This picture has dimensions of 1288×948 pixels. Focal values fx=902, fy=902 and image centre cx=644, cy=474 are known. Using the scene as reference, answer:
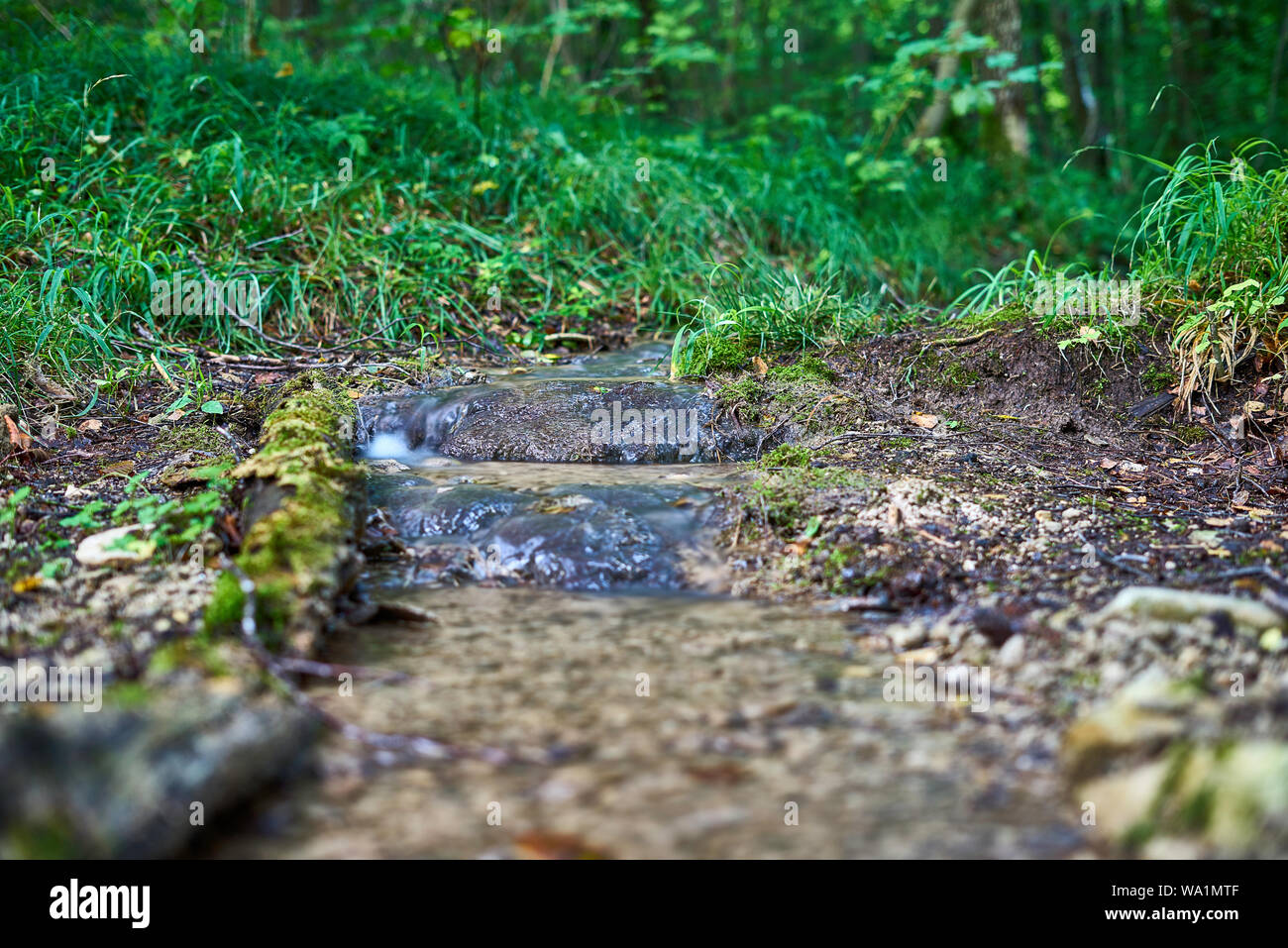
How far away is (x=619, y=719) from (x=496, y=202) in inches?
198

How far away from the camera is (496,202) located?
6195 mm

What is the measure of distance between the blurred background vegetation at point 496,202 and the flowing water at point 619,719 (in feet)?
6.03

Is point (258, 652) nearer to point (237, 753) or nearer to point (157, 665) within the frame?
point (157, 665)

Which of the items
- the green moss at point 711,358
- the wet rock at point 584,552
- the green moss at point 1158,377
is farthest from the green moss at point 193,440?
the green moss at point 1158,377

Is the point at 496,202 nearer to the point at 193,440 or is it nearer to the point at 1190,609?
the point at 193,440

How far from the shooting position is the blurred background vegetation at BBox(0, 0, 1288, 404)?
4.16m

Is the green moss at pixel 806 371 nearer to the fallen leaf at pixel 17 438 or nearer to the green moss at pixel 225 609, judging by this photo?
the green moss at pixel 225 609

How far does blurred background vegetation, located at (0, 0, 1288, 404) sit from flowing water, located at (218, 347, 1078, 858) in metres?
1.84

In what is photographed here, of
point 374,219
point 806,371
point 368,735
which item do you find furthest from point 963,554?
point 374,219

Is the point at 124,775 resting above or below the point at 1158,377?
below

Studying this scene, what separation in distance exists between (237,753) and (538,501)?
1.71m

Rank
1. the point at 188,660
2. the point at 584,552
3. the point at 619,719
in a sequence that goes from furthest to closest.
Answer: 1. the point at 584,552
2. the point at 619,719
3. the point at 188,660

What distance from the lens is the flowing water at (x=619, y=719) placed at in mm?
1477
